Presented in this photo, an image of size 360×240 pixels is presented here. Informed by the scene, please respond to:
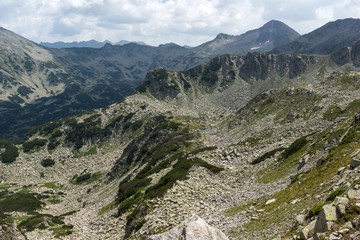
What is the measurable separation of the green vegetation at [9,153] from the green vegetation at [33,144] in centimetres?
524

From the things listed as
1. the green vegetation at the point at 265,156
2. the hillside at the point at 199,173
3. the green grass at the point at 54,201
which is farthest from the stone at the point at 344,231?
the green grass at the point at 54,201

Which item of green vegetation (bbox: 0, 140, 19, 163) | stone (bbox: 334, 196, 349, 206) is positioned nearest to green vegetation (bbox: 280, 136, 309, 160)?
stone (bbox: 334, 196, 349, 206)

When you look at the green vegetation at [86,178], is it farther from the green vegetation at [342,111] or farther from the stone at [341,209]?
the stone at [341,209]

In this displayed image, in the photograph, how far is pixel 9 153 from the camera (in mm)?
157000

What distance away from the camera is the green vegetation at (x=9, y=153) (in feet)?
503

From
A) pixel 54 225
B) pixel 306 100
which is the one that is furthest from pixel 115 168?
pixel 306 100

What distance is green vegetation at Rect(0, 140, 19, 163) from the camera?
153 metres

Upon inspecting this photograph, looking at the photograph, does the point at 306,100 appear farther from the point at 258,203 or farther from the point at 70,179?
the point at 70,179

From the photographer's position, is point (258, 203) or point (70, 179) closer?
point (258, 203)

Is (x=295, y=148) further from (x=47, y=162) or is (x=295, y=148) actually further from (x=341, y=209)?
(x=47, y=162)

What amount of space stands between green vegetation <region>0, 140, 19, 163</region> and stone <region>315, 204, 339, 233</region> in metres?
174

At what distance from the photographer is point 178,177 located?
2008 inches

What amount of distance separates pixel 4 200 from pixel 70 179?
35.3m

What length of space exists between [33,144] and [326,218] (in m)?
186
